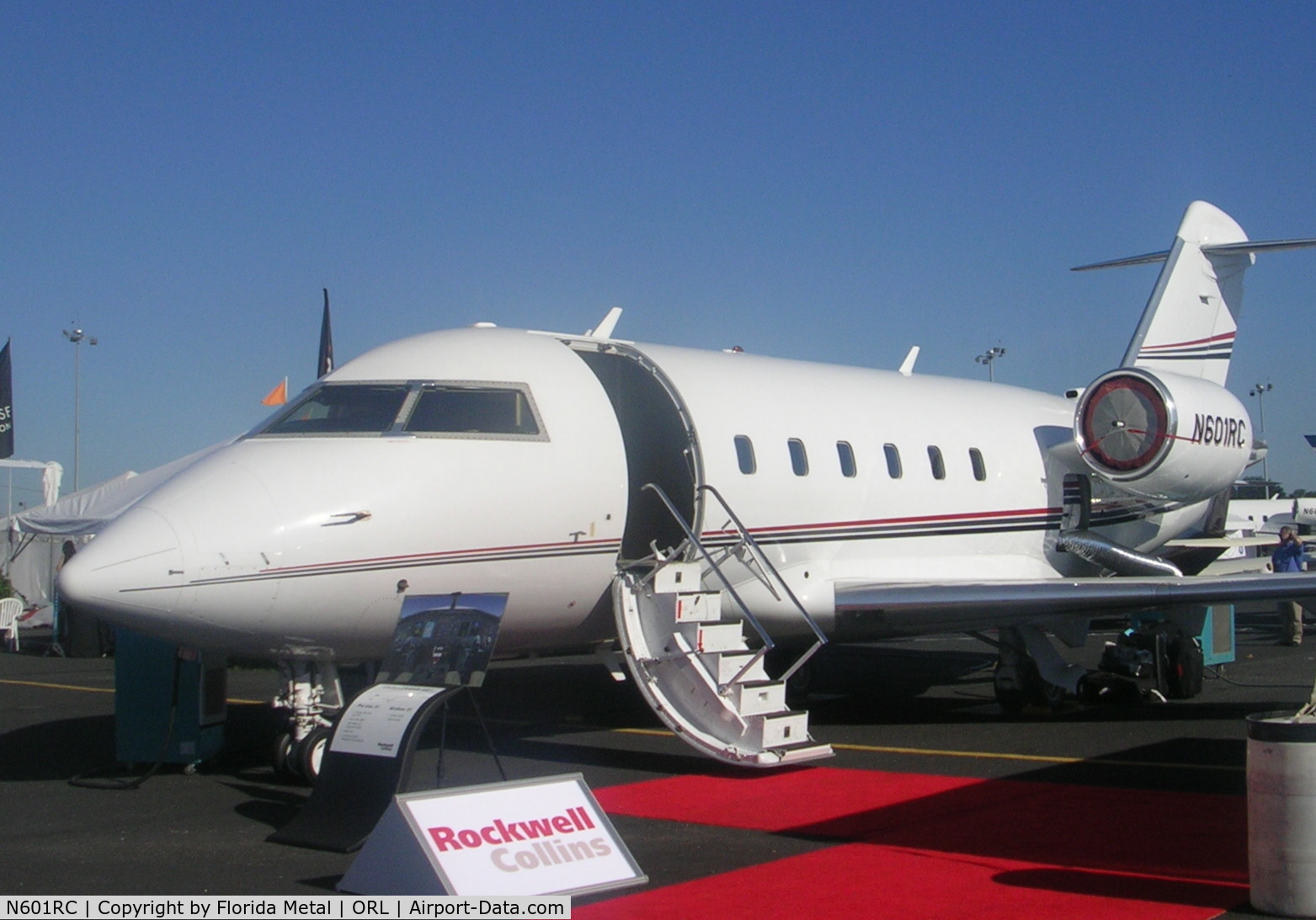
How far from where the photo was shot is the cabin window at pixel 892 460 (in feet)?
44.5

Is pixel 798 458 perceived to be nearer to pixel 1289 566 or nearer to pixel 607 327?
pixel 607 327

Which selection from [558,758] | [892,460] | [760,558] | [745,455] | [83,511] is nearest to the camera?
[558,758]

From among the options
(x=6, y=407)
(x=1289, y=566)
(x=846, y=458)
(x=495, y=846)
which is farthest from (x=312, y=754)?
(x=6, y=407)

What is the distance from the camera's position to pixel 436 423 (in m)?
10.0

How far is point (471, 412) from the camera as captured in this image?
10.2m

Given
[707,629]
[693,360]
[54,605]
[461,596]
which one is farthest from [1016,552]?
[54,605]

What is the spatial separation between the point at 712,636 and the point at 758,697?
1.94ft

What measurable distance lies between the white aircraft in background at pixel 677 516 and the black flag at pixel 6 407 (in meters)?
22.2

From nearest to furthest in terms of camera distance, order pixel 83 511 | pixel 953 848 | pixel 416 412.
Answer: pixel 953 848 < pixel 416 412 < pixel 83 511

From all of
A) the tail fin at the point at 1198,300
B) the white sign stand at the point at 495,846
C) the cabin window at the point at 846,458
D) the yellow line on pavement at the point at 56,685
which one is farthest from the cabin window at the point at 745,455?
the yellow line on pavement at the point at 56,685

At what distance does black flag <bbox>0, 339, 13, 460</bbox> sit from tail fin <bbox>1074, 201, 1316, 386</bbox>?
24.1 metres

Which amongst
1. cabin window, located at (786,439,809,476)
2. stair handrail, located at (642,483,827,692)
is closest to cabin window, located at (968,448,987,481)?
cabin window, located at (786,439,809,476)

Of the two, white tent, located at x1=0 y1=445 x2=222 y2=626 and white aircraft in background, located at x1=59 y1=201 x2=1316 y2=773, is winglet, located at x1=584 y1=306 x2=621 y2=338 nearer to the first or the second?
white aircraft in background, located at x1=59 y1=201 x2=1316 y2=773

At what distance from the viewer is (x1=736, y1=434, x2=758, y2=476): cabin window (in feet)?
39.0
